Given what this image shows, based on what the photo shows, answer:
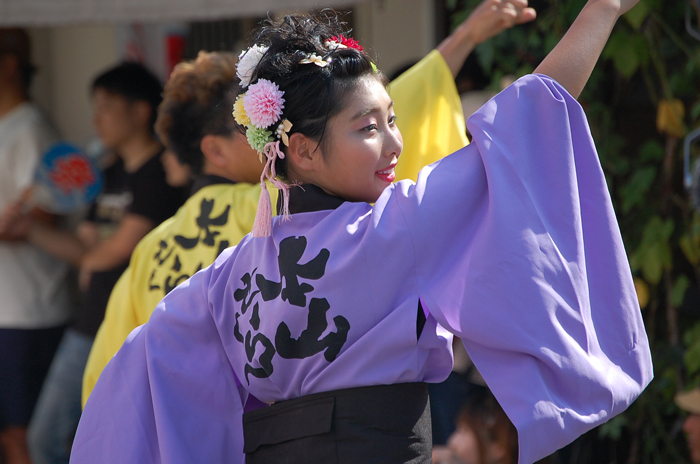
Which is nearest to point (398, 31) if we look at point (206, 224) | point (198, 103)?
point (198, 103)

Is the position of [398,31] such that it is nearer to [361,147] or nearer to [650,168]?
[650,168]

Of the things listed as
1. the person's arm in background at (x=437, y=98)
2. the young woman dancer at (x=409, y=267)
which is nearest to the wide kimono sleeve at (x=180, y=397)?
the young woman dancer at (x=409, y=267)

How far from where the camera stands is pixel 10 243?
11.6 feet

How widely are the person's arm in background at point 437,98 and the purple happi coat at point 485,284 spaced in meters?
0.58

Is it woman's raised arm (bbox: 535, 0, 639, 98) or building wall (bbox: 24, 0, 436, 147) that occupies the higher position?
woman's raised arm (bbox: 535, 0, 639, 98)

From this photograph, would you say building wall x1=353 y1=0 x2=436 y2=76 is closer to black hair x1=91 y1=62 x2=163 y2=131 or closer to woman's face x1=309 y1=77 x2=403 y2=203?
black hair x1=91 y1=62 x2=163 y2=131

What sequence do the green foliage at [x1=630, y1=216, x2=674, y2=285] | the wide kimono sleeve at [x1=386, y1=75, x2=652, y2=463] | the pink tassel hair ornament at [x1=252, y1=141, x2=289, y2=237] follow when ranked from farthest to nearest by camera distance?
the green foliage at [x1=630, y1=216, x2=674, y2=285] < the pink tassel hair ornament at [x1=252, y1=141, x2=289, y2=237] < the wide kimono sleeve at [x1=386, y1=75, x2=652, y2=463]

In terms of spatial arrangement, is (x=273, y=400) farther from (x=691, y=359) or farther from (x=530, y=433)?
(x=691, y=359)

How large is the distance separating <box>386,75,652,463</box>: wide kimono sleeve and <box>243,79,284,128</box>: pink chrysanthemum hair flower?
0.27 metres

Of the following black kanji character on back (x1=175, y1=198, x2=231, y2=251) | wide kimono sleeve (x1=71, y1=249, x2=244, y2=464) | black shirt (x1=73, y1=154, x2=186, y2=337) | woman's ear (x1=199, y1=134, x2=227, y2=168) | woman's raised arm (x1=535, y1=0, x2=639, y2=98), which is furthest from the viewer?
black shirt (x1=73, y1=154, x2=186, y2=337)

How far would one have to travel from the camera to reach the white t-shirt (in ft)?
11.5

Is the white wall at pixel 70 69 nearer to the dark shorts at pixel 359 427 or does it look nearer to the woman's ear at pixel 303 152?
the woman's ear at pixel 303 152

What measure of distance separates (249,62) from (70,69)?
3833mm

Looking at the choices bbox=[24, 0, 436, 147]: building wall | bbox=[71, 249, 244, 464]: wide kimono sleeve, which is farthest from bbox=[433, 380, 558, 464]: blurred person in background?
bbox=[24, 0, 436, 147]: building wall
